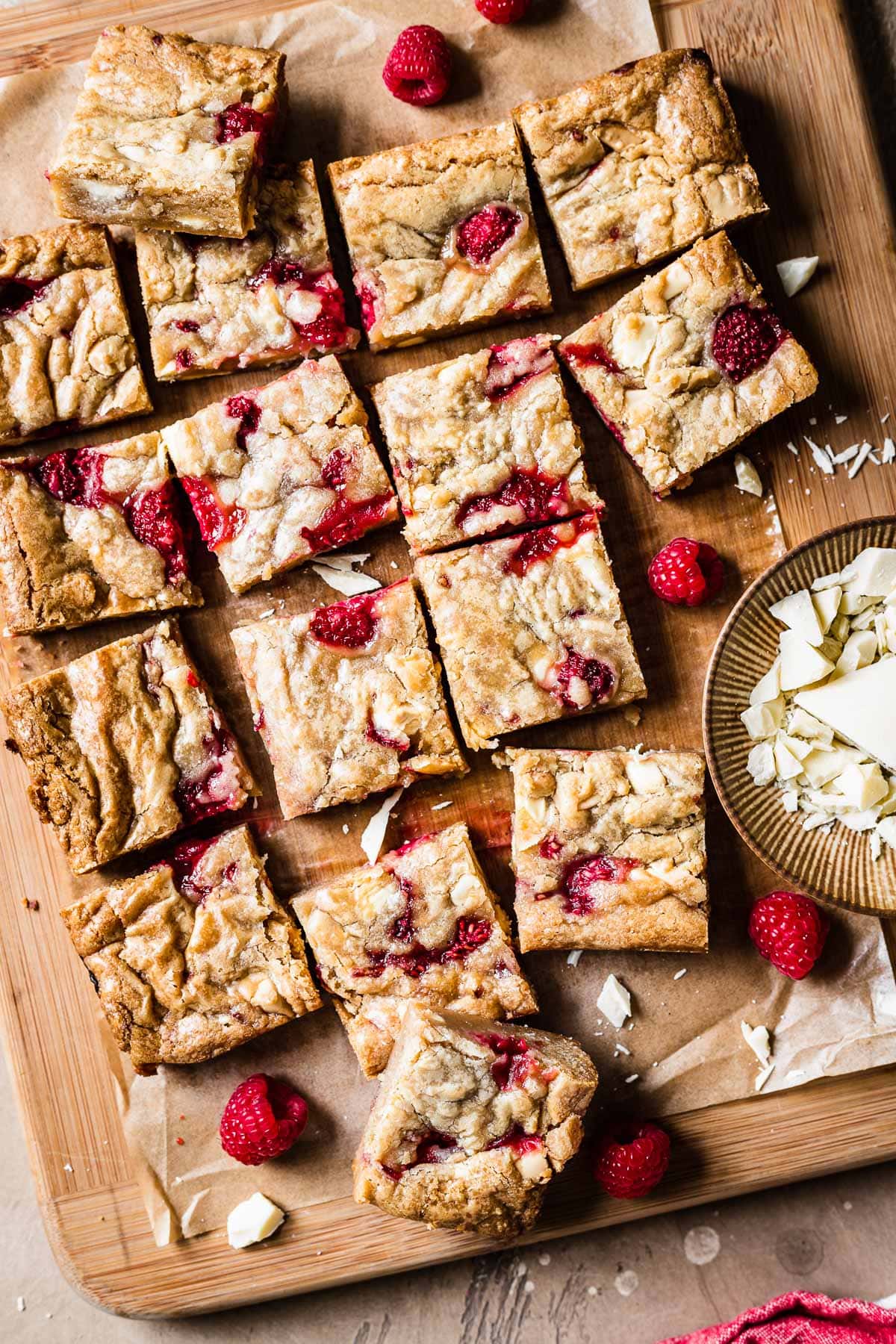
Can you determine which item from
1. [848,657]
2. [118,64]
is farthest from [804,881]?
[118,64]

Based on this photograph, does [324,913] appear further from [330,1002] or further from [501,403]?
[501,403]

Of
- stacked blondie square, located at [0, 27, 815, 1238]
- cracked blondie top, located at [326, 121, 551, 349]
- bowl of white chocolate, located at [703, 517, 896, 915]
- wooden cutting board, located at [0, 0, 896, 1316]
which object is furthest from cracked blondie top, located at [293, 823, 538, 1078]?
cracked blondie top, located at [326, 121, 551, 349]

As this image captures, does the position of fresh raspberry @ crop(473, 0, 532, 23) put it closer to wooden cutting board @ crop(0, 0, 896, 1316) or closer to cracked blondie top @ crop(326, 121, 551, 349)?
cracked blondie top @ crop(326, 121, 551, 349)

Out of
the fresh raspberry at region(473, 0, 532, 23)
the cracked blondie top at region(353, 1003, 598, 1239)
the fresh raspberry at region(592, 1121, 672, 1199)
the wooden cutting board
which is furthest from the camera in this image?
the wooden cutting board

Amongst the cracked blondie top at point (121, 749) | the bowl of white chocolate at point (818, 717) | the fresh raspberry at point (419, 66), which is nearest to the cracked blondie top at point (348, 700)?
the cracked blondie top at point (121, 749)

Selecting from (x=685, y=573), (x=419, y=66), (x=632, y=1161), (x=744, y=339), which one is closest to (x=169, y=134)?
(x=419, y=66)

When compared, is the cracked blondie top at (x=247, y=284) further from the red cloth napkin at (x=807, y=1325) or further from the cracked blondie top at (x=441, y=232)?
the red cloth napkin at (x=807, y=1325)
